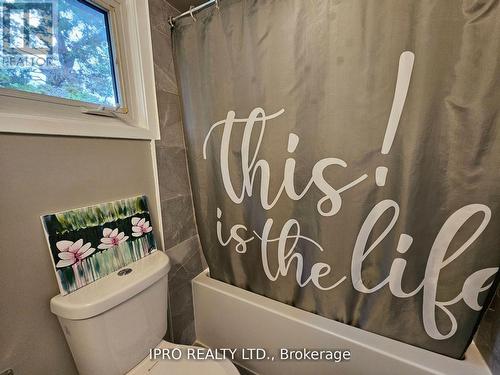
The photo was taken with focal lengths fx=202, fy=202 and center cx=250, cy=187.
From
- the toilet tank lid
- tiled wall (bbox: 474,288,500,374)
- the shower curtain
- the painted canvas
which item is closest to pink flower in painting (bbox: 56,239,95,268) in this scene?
the painted canvas

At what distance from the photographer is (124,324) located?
74 centimetres

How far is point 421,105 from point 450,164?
21cm

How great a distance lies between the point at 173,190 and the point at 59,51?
0.69 metres

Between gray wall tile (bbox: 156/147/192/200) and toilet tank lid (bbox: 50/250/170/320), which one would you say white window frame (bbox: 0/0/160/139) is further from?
toilet tank lid (bbox: 50/250/170/320)

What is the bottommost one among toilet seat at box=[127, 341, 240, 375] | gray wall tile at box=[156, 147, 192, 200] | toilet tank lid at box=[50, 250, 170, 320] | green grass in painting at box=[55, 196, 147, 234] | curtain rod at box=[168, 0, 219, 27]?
toilet seat at box=[127, 341, 240, 375]

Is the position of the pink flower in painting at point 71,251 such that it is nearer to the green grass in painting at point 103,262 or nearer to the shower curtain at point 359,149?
the green grass in painting at point 103,262

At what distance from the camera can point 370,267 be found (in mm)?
821

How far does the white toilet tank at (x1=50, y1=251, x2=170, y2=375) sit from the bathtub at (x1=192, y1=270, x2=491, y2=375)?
14.8 inches

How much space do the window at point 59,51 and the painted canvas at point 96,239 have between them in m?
0.44

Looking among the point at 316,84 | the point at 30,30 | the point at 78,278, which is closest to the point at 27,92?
the point at 30,30

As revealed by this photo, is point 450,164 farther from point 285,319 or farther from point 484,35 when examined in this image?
point 285,319

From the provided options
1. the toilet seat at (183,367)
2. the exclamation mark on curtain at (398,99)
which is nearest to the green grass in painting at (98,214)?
the toilet seat at (183,367)

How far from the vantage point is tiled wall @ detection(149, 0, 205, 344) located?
1025 millimetres

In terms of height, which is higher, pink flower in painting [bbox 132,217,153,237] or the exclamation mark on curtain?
the exclamation mark on curtain
